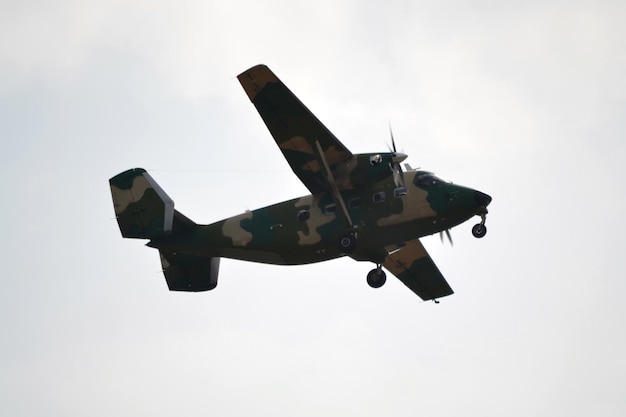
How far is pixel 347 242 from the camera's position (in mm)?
35188

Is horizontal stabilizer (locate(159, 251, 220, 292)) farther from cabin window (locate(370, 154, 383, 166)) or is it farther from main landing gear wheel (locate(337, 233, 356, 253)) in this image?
cabin window (locate(370, 154, 383, 166))

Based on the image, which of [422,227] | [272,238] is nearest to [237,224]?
[272,238]

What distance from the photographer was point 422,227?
35.6 m

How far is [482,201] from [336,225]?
5178mm

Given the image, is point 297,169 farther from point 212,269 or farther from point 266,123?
point 212,269

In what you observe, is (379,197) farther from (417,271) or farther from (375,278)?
(417,271)

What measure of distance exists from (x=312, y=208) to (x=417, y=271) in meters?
6.87

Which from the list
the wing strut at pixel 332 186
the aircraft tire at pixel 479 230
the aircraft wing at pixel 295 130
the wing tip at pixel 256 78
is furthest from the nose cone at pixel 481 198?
the wing tip at pixel 256 78

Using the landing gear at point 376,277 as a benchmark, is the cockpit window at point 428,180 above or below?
above

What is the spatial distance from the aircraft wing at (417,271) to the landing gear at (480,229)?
4265 mm

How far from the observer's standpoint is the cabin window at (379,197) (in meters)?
35.5

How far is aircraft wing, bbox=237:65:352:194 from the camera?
3381cm

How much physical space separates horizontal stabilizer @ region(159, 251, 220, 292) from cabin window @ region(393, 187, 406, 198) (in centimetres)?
789

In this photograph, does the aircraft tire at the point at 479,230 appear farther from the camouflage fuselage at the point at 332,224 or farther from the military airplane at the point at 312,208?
the camouflage fuselage at the point at 332,224
